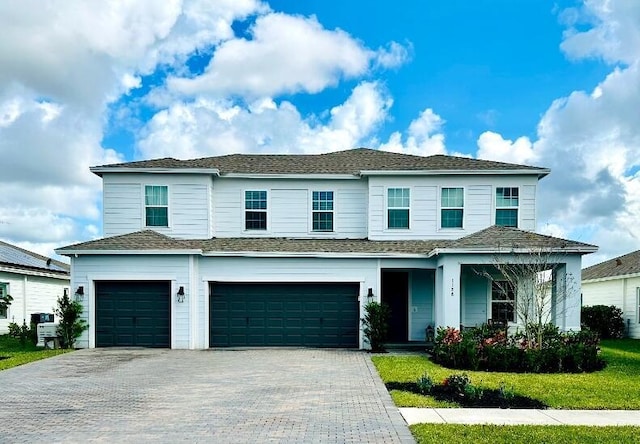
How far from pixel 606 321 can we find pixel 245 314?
53.0 ft

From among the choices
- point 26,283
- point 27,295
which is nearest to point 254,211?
point 26,283

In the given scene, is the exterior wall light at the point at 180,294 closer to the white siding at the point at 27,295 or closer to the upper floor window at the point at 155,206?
the upper floor window at the point at 155,206

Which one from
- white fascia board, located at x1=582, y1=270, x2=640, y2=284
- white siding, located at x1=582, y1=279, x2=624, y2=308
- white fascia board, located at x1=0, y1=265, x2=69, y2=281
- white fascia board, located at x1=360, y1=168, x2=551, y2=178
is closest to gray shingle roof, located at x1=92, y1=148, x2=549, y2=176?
white fascia board, located at x1=360, y1=168, x2=551, y2=178

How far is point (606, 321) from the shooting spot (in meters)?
25.1

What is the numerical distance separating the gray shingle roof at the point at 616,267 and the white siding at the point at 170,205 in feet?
59.2

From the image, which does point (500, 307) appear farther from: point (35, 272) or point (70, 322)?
point (35, 272)

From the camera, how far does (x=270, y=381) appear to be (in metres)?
12.4

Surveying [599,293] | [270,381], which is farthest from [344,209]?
[599,293]

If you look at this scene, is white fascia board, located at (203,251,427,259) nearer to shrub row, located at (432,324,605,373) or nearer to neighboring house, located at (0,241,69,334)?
shrub row, located at (432,324,605,373)

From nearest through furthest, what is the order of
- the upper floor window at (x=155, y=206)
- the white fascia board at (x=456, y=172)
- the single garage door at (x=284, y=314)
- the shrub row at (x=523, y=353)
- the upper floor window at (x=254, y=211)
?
the shrub row at (x=523, y=353) < the single garage door at (x=284, y=314) < the white fascia board at (x=456, y=172) < the upper floor window at (x=155, y=206) < the upper floor window at (x=254, y=211)

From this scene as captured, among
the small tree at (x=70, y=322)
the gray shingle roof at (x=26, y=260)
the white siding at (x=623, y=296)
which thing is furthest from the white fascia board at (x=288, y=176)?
the white siding at (x=623, y=296)

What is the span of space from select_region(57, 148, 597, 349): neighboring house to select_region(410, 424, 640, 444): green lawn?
8956mm

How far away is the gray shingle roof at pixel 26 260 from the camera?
26.1 meters

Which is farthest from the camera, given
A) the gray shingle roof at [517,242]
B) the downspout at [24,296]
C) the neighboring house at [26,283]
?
the downspout at [24,296]
